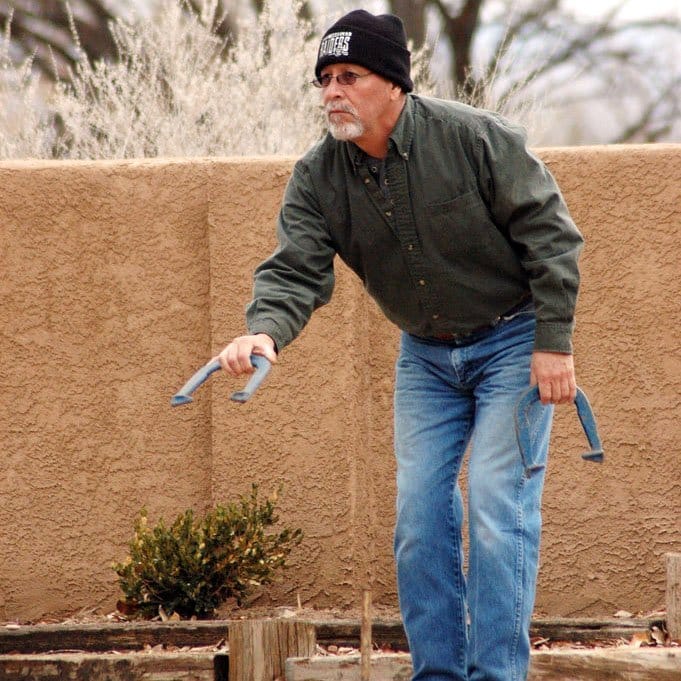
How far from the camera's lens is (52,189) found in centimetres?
567

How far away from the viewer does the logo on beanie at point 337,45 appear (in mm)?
3672

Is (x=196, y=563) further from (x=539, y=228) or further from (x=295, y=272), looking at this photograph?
(x=539, y=228)

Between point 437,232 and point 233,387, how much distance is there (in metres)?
2.03

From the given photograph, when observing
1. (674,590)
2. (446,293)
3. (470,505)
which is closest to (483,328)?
Answer: (446,293)

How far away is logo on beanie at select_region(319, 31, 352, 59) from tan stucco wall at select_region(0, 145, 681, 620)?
1863mm

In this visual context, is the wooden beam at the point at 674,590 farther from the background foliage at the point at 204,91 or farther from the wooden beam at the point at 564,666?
the background foliage at the point at 204,91

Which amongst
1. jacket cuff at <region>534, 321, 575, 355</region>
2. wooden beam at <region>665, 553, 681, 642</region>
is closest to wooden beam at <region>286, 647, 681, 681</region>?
wooden beam at <region>665, 553, 681, 642</region>

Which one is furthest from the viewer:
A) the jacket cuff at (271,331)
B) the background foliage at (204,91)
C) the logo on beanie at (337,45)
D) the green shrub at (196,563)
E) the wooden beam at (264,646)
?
the background foliage at (204,91)

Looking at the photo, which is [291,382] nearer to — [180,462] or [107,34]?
[180,462]

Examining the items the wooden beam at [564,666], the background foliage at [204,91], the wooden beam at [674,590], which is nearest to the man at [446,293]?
the wooden beam at [564,666]

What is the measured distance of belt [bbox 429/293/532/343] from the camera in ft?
12.5

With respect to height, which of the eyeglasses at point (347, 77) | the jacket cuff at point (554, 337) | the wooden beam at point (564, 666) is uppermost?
the eyeglasses at point (347, 77)

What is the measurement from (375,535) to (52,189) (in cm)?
204

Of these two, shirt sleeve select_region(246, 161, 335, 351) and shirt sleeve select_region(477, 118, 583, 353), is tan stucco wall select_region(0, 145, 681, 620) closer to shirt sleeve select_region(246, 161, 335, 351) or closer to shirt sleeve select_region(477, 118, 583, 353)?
shirt sleeve select_region(246, 161, 335, 351)
